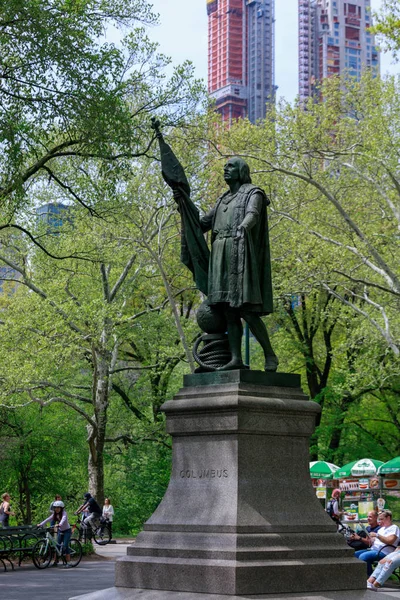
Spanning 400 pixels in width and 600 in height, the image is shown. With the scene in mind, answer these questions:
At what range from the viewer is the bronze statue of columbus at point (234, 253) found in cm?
1012


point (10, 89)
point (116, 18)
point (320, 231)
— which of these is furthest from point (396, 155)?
point (10, 89)

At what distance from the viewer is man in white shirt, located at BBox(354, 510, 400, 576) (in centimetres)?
1550

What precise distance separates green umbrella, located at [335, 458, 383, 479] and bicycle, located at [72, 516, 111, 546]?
24.1 ft

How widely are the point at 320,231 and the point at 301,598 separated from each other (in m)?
22.6

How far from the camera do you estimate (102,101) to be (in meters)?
16.3

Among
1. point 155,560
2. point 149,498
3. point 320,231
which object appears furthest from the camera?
point 149,498

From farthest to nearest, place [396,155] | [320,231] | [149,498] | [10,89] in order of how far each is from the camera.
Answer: [149,498], [320,231], [396,155], [10,89]

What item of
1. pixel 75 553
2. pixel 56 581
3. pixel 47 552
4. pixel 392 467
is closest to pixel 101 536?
pixel 75 553

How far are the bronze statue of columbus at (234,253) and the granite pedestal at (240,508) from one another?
653 millimetres

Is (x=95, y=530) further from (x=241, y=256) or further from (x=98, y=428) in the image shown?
(x=241, y=256)

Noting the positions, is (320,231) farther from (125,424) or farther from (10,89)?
(10,89)

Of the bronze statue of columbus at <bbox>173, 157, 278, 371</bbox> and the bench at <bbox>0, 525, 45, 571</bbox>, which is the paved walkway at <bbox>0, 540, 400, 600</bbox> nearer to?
the bench at <bbox>0, 525, 45, 571</bbox>

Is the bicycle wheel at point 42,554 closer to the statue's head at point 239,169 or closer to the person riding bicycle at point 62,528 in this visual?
the person riding bicycle at point 62,528

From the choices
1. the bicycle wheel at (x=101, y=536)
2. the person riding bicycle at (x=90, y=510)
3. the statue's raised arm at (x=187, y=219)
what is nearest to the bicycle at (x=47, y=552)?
the person riding bicycle at (x=90, y=510)
